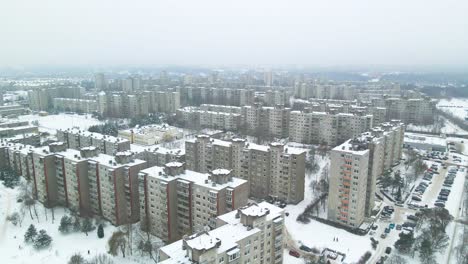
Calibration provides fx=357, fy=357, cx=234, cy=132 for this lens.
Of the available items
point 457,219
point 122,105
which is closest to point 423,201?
point 457,219

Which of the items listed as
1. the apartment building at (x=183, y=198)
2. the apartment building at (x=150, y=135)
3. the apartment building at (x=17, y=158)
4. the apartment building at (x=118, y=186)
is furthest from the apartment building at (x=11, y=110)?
the apartment building at (x=183, y=198)

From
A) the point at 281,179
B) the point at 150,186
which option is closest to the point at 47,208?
the point at 150,186

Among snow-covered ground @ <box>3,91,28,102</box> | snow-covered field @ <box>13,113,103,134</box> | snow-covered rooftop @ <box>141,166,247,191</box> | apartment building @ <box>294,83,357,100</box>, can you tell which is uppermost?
apartment building @ <box>294,83,357,100</box>

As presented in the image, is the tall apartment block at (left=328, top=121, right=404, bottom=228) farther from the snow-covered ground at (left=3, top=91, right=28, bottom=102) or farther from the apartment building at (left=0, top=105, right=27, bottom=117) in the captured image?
the snow-covered ground at (left=3, top=91, right=28, bottom=102)

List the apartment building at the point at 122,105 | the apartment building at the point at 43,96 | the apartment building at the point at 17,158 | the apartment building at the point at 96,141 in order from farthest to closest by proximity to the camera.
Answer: the apartment building at the point at 43,96, the apartment building at the point at 122,105, the apartment building at the point at 96,141, the apartment building at the point at 17,158

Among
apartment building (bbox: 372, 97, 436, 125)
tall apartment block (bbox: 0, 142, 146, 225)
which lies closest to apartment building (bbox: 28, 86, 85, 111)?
tall apartment block (bbox: 0, 142, 146, 225)

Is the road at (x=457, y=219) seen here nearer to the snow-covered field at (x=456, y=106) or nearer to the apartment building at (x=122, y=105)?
the snow-covered field at (x=456, y=106)
